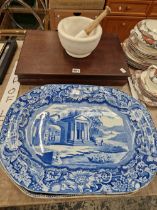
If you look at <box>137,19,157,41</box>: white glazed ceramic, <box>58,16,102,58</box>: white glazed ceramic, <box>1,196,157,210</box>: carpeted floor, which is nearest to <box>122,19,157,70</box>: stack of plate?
<box>137,19,157,41</box>: white glazed ceramic

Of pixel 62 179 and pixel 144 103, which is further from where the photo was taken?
pixel 144 103

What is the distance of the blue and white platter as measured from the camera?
396 millimetres

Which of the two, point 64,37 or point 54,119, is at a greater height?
point 64,37

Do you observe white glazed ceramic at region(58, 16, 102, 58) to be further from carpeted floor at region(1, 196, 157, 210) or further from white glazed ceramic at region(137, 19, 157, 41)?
carpeted floor at region(1, 196, 157, 210)

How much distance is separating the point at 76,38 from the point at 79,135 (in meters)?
0.24

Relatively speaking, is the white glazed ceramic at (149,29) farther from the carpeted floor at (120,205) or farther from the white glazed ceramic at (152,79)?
the carpeted floor at (120,205)

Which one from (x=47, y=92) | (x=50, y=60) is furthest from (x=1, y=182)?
(x=50, y=60)

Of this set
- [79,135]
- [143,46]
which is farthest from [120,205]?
[143,46]

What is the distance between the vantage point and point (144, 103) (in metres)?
0.57

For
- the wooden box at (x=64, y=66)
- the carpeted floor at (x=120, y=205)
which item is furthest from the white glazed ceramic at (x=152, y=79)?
the carpeted floor at (x=120, y=205)

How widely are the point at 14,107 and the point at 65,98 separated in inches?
4.9

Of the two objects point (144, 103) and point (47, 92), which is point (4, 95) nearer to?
point (47, 92)

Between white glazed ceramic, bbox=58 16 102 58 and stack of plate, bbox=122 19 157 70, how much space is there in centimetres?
12

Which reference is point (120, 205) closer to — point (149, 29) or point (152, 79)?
point (152, 79)
